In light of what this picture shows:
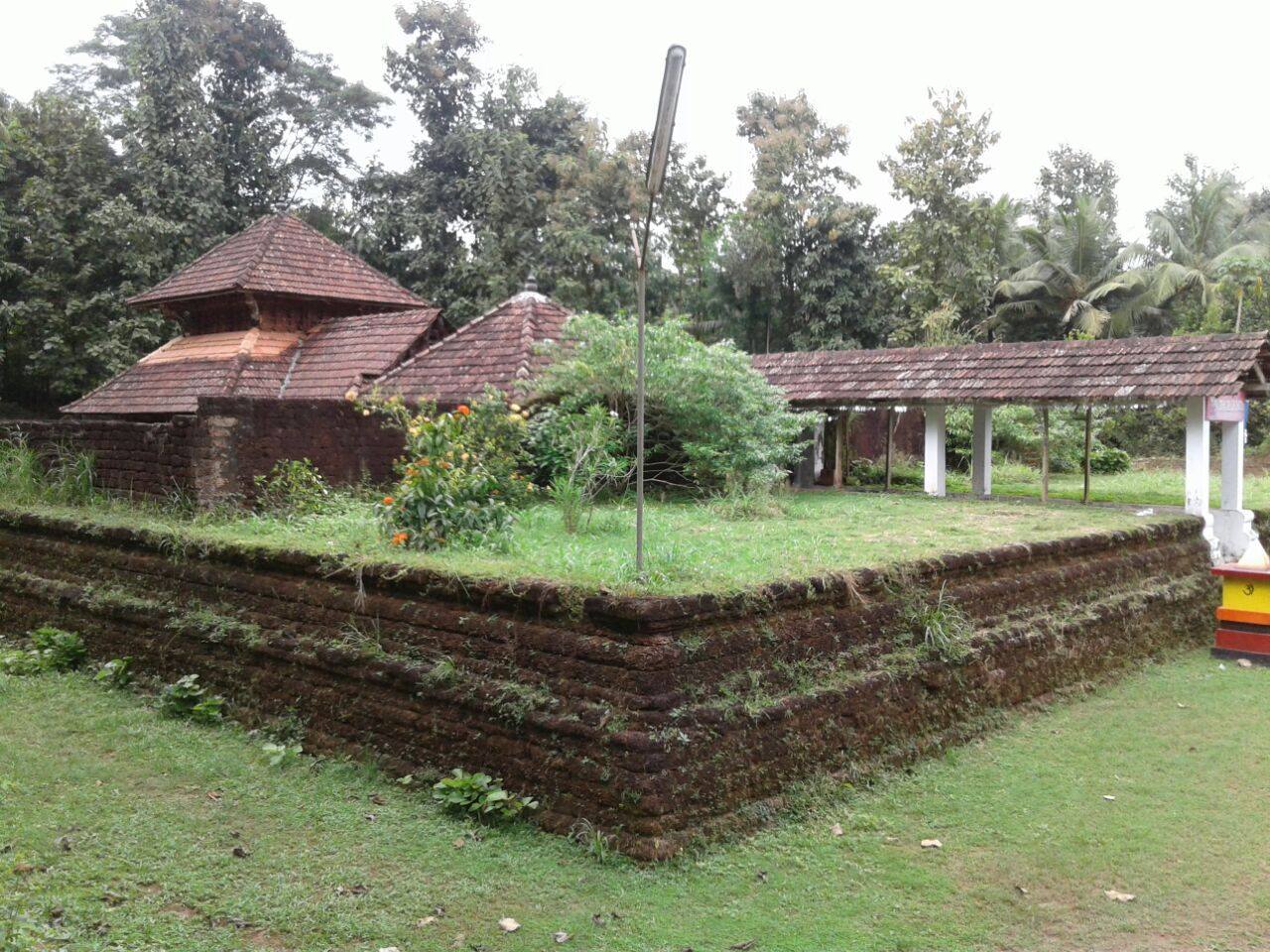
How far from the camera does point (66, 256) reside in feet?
74.9

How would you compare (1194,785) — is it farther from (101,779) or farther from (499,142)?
A: (499,142)

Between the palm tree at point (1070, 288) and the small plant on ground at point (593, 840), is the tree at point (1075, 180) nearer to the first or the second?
the palm tree at point (1070, 288)

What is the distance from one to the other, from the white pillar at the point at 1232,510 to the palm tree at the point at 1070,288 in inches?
666

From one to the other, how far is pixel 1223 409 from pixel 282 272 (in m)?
13.0

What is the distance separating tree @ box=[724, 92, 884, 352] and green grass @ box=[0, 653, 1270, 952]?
69.4 feet

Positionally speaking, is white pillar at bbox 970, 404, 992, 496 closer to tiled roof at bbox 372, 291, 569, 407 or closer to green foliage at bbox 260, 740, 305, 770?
tiled roof at bbox 372, 291, 569, 407

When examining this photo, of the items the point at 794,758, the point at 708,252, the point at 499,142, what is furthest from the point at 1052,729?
the point at 708,252

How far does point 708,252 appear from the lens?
28.5 metres

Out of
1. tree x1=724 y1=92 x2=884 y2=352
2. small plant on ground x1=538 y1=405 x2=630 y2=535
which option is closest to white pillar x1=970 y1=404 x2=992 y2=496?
small plant on ground x1=538 y1=405 x2=630 y2=535

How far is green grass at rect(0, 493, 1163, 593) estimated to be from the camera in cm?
570

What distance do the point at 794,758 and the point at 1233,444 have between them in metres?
8.29

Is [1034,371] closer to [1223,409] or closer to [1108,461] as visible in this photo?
[1223,409]

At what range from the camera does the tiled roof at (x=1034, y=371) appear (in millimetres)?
10828

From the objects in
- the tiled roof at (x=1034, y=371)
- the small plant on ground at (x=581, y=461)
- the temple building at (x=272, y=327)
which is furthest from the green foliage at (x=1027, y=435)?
the small plant on ground at (x=581, y=461)
